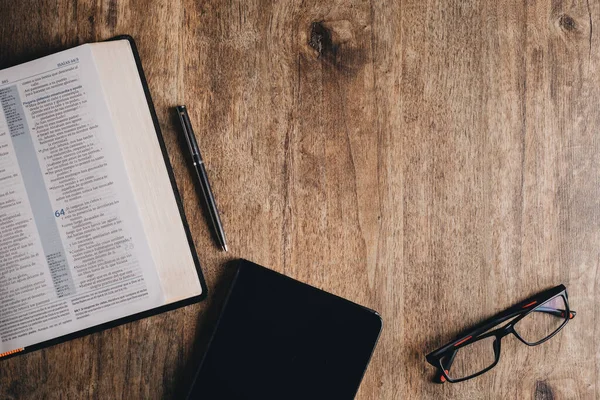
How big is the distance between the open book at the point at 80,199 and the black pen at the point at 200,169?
4 centimetres

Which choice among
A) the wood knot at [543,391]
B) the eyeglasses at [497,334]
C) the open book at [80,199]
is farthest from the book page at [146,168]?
the wood knot at [543,391]

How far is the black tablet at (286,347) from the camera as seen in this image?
2.36 feet

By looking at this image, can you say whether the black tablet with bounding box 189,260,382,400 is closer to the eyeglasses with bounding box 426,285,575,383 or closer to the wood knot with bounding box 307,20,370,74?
the eyeglasses with bounding box 426,285,575,383

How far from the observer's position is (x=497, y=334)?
758 millimetres

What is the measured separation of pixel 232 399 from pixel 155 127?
39 cm

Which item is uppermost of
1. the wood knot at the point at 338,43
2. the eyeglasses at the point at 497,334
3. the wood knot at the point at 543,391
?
the wood knot at the point at 338,43

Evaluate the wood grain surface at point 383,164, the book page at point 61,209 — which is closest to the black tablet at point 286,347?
the wood grain surface at point 383,164

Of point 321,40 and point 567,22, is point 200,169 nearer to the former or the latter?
point 321,40

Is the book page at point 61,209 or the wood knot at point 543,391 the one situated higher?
the book page at point 61,209

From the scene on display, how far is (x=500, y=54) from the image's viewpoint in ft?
2.53

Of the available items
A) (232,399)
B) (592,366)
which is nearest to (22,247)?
(232,399)

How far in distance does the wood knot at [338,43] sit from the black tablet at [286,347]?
0.33 meters

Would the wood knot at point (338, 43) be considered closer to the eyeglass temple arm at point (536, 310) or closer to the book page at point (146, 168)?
the book page at point (146, 168)

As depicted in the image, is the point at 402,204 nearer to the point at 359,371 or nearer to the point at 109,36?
the point at 359,371
